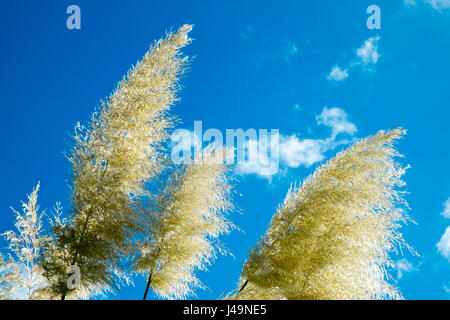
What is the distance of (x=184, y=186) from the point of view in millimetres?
5250

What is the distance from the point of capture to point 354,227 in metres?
4.06

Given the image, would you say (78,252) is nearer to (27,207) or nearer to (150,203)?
(150,203)

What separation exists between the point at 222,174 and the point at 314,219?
1679 millimetres

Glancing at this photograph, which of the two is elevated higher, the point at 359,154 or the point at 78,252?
the point at 359,154

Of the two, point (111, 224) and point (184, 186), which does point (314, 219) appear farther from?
point (111, 224)

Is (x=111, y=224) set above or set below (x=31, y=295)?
above

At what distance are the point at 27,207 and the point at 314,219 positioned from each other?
4285 mm

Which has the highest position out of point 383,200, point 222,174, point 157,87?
point 157,87
